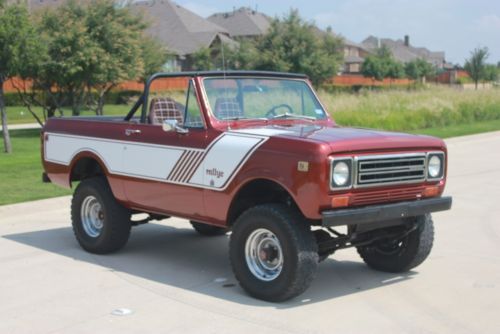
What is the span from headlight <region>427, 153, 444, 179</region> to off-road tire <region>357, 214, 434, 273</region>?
17.2 inches

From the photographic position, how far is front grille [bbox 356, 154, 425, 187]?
6.03m

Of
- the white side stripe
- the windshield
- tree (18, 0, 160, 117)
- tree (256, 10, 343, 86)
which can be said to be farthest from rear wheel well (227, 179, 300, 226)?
tree (256, 10, 343, 86)

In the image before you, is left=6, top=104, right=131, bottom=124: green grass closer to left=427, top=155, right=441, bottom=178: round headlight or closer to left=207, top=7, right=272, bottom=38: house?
left=427, top=155, right=441, bottom=178: round headlight

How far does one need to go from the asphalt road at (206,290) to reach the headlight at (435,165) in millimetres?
Answer: 977

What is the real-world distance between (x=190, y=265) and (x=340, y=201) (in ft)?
7.24

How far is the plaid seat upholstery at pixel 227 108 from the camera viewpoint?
6984 millimetres

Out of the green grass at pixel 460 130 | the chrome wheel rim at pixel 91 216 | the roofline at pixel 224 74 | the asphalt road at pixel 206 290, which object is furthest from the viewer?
the green grass at pixel 460 130

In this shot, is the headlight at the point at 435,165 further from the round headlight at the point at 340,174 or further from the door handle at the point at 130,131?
the door handle at the point at 130,131

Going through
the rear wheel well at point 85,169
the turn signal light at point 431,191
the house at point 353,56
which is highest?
the house at point 353,56

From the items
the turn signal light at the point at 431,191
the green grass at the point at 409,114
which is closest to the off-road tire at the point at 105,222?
the turn signal light at the point at 431,191

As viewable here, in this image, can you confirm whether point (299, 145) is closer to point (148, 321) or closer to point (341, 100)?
point (148, 321)

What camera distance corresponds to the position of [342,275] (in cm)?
709

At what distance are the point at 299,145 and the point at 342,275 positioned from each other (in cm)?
174

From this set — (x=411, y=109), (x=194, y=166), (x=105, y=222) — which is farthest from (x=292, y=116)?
(x=411, y=109)
